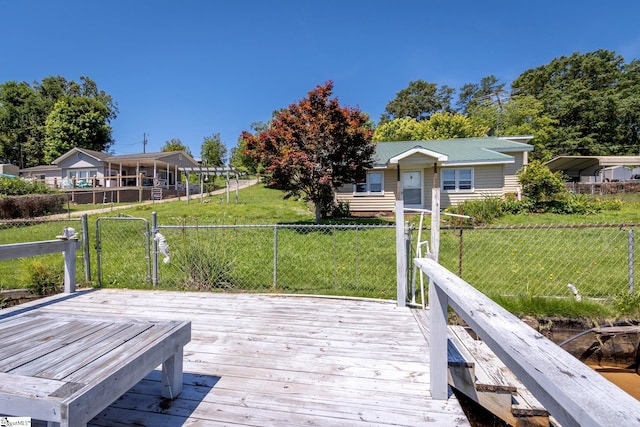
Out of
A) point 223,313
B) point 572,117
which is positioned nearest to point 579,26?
point 572,117

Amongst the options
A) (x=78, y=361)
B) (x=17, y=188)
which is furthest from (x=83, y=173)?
(x=78, y=361)

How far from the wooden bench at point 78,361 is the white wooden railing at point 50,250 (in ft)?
7.19

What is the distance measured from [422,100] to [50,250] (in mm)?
45270

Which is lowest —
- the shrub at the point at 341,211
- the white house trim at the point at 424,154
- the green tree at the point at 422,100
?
the shrub at the point at 341,211

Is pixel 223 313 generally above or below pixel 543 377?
below

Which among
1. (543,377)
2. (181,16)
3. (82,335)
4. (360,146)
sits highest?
(181,16)

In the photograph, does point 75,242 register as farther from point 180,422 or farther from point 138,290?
point 180,422

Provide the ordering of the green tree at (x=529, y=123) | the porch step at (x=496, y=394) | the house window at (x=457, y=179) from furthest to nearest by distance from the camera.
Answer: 1. the green tree at (x=529, y=123)
2. the house window at (x=457, y=179)
3. the porch step at (x=496, y=394)

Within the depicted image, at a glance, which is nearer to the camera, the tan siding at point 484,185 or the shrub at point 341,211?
the shrub at point 341,211

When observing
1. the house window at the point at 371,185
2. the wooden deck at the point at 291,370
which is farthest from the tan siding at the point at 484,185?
the wooden deck at the point at 291,370

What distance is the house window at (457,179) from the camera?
14375 millimetres

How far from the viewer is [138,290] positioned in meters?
5.03

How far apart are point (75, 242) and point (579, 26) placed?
1893 inches

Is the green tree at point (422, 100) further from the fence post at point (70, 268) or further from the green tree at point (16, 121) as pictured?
the green tree at point (16, 121)
